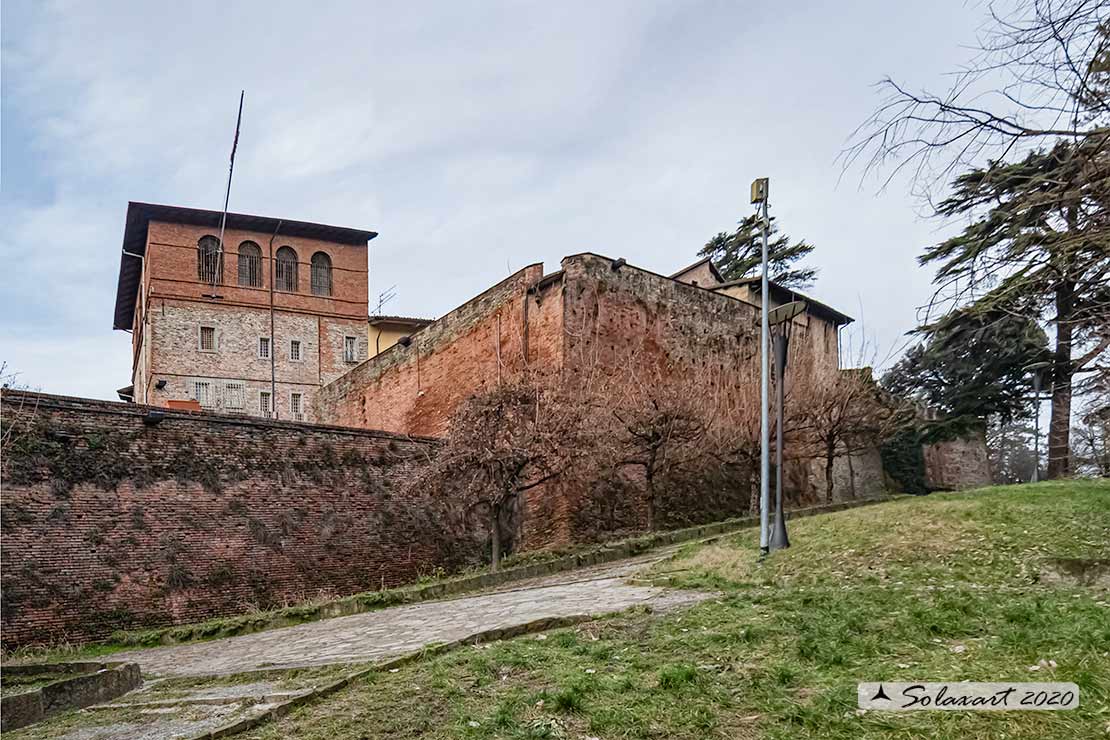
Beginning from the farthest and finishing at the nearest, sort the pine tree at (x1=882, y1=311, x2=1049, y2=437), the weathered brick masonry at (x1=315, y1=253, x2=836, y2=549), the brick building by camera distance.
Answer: the brick building < the pine tree at (x1=882, y1=311, x2=1049, y2=437) < the weathered brick masonry at (x1=315, y1=253, x2=836, y2=549)

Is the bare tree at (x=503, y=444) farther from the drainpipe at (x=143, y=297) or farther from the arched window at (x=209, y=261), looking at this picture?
the drainpipe at (x=143, y=297)

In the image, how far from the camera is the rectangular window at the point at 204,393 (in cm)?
3441

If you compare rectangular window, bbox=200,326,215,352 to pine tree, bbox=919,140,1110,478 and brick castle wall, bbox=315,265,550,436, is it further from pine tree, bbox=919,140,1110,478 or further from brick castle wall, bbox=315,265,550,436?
pine tree, bbox=919,140,1110,478

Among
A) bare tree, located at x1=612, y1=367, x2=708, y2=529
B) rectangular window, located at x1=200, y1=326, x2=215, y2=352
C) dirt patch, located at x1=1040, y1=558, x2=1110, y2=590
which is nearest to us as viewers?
dirt patch, located at x1=1040, y1=558, x2=1110, y2=590

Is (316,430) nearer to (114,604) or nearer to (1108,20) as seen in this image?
(114,604)

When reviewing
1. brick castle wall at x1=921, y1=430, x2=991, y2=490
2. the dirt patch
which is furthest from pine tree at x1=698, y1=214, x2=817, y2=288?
the dirt patch

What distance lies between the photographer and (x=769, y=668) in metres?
4.73

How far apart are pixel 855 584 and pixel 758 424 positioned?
12.3 meters

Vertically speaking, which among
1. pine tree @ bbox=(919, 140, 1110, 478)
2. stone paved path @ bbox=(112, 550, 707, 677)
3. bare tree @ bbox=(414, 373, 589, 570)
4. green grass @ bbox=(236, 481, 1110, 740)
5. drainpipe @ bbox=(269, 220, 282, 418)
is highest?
drainpipe @ bbox=(269, 220, 282, 418)

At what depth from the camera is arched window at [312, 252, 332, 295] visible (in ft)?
125

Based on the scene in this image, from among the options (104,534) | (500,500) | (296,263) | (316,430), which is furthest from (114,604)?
(296,263)

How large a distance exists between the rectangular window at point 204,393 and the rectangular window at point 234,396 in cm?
53

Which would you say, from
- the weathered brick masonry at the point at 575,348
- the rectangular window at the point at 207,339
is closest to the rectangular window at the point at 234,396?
the rectangular window at the point at 207,339

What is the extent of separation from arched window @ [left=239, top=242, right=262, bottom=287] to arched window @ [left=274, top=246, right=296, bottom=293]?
0.71 meters
